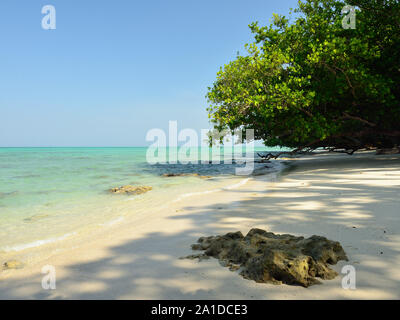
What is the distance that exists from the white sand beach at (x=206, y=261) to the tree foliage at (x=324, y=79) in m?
7.74

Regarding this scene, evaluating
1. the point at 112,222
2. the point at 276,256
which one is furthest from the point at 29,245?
the point at 276,256

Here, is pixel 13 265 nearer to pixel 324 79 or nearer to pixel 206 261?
pixel 206 261

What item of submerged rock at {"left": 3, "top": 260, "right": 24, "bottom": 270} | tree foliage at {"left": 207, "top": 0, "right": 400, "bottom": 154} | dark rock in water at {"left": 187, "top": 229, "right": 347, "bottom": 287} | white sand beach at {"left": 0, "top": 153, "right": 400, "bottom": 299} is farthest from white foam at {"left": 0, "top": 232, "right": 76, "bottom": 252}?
tree foliage at {"left": 207, "top": 0, "right": 400, "bottom": 154}

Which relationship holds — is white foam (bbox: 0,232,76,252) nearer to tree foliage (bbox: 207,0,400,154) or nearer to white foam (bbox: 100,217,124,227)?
white foam (bbox: 100,217,124,227)

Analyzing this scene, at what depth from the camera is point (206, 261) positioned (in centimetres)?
291

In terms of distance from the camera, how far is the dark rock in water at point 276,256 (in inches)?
91.2

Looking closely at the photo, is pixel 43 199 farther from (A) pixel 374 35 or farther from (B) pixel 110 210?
(A) pixel 374 35

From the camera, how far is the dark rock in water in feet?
7.60

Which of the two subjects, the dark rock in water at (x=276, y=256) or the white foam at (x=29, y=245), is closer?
the dark rock in water at (x=276, y=256)

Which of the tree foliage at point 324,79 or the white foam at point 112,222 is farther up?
the tree foliage at point 324,79

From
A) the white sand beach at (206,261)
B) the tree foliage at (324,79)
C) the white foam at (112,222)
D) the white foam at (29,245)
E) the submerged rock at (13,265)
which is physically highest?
the tree foliage at (324,79)

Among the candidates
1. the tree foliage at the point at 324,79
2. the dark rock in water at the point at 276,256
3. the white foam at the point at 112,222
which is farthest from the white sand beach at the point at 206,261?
the tree foliage at the point at 324,79

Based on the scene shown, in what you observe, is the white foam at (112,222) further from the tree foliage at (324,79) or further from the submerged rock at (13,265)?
the tree foliage at (324,79)

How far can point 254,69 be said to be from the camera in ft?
44.7
